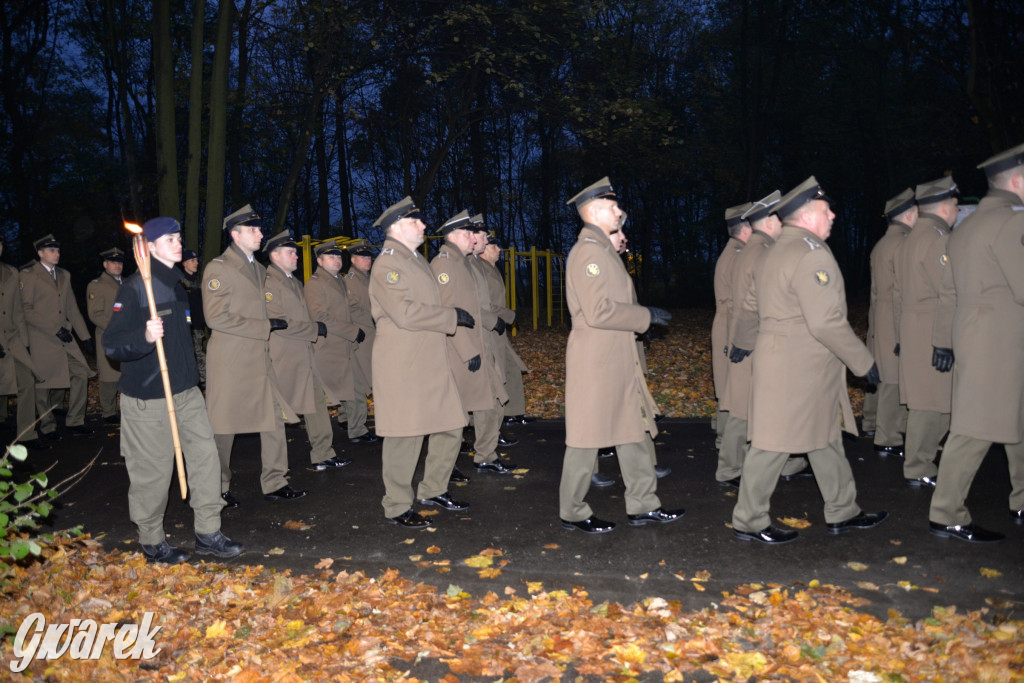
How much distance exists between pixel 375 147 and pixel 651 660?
38.9 metres

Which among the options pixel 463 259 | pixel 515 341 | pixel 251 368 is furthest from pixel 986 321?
pixel 515 341

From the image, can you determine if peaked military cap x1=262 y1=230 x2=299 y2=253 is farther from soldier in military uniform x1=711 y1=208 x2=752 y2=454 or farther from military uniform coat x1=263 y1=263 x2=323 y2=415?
soldier in military uniform x1=711 y1=208 x2=752 y2=454

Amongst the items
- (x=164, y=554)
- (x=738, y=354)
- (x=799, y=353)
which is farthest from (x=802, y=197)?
(x=164, y=554)

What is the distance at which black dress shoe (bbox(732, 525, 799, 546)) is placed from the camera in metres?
5.26

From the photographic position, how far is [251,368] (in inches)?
261

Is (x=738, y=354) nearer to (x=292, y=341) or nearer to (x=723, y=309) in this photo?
(x=723, y=309)

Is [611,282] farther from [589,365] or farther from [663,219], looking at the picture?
[663,219]

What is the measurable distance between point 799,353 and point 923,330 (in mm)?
2364

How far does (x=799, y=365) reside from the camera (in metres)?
5.18

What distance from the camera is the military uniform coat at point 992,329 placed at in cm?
506

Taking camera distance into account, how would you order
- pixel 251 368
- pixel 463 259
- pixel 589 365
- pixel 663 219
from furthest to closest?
pixel 663 219
pixel 463 259
pixel 251 368
pixel 589 365

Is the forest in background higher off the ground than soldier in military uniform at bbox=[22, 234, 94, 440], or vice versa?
the forest in background

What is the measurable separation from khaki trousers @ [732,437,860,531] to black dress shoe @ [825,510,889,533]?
0.04 m

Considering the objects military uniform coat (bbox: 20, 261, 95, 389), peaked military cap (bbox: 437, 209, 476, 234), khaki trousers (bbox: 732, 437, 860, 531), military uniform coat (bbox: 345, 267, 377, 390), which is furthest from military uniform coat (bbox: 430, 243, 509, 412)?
military uniform coat (bbox: 20, 261, 95, 389)
